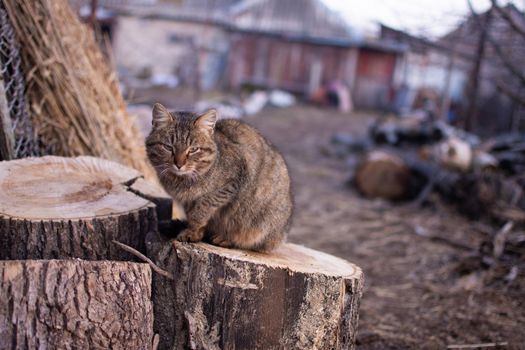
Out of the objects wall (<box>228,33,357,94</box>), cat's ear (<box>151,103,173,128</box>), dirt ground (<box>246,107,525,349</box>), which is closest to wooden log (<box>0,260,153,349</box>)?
cat's ear (<box>151,103,173,128</box>)

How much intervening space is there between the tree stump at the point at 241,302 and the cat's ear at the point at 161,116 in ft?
2.19

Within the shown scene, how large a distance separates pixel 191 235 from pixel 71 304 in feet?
2.43

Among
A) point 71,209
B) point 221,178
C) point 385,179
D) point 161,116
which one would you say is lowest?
point 385,179

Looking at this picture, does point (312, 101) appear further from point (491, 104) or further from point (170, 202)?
point (170, 202)

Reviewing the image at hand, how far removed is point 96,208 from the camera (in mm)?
2859

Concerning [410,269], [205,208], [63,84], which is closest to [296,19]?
[410,269]

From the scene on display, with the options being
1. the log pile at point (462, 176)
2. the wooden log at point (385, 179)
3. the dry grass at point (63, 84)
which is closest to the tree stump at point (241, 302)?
the dry grass at point (63, 84)

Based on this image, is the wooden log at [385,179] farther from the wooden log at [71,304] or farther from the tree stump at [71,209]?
the wooden log at [71,304]

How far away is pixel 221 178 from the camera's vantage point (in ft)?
10.1

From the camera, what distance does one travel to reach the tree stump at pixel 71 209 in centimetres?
266

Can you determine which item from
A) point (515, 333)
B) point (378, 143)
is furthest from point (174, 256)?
point (378, 143)

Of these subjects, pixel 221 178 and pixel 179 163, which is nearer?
pixel 179 163

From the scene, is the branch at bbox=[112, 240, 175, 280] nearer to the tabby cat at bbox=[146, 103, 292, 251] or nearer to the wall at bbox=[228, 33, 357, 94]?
the tabby cat at bbox=[146, 103, 292, 251]

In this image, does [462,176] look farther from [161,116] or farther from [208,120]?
[161,116]
